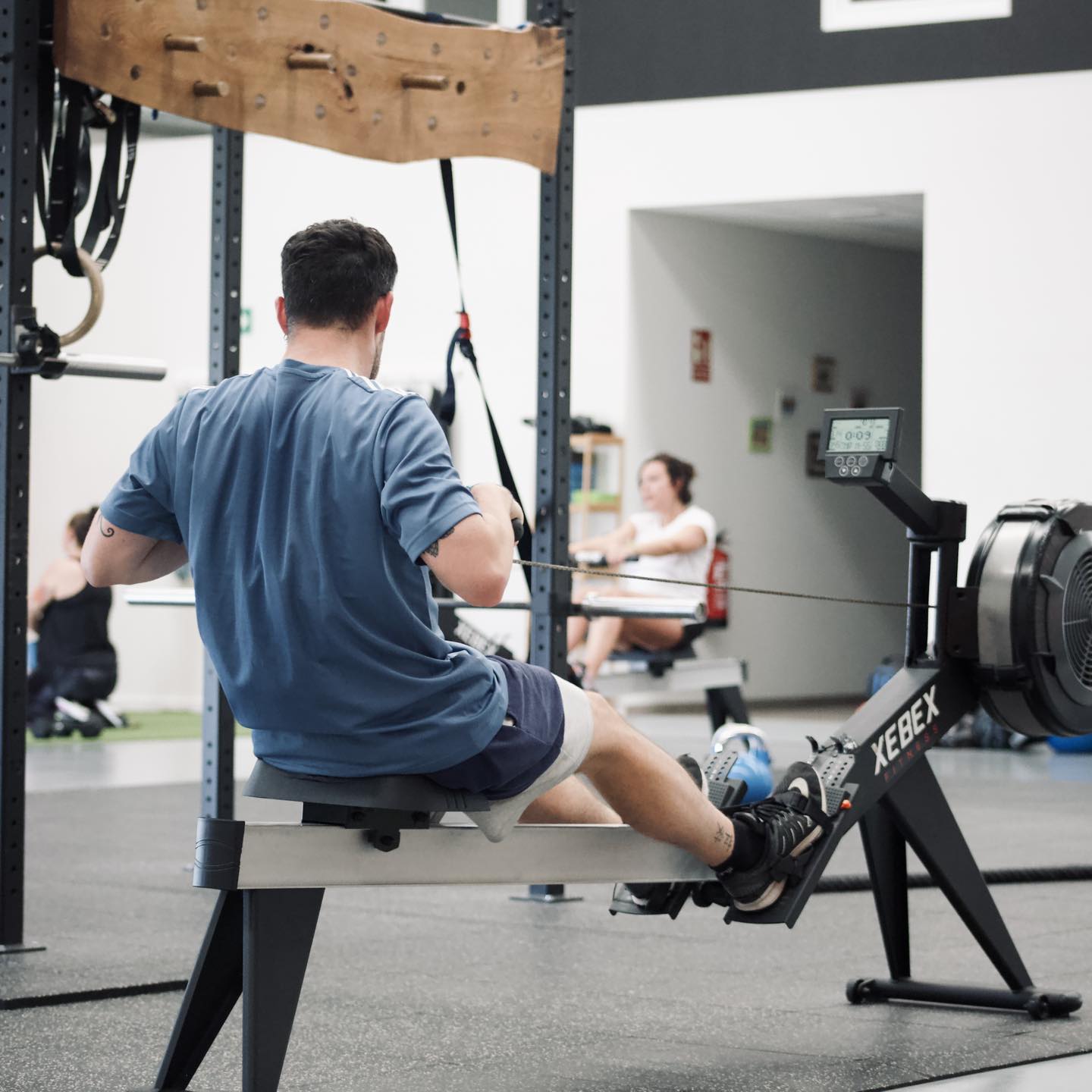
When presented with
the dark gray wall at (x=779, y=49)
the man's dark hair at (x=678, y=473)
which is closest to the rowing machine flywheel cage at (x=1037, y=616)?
the man's dark hair at (x=678, y=473)

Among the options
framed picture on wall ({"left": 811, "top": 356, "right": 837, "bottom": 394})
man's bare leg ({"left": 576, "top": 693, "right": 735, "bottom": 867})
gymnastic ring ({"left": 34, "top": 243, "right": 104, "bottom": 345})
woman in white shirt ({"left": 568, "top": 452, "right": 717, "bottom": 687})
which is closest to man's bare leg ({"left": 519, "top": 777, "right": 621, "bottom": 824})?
man's bare leg ({"left": 576, "top": 693, "right": 735, "bottom": 867})

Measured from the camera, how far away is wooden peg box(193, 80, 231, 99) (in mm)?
4227

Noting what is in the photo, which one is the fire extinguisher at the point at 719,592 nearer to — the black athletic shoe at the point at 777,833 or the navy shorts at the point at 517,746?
the black athletic shoe at the point at 777,833

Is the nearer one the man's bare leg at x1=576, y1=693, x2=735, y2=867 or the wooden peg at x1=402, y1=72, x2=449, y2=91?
the man's bare leg at x1=576, y1=693, x2=735, y2=867

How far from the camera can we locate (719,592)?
11.6 meters

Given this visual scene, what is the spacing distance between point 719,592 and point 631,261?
212 centimetres

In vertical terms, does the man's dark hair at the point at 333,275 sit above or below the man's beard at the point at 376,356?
above

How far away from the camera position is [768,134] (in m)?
10.6

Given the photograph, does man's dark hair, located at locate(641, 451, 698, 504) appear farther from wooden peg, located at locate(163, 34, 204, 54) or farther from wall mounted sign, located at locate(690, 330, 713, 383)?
wooden peg, located at locate(163, 34, 204, 54)

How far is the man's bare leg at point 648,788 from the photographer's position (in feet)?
9.45

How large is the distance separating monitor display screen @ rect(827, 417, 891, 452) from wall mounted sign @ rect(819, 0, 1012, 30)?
24.1 ft

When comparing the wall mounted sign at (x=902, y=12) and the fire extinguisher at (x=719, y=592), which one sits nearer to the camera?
the wall mounted sign at (x=902, y=12)

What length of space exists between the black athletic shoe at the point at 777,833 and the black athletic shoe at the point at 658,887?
84 mm

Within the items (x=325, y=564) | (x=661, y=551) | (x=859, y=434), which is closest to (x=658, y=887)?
(x=859, y=434)
